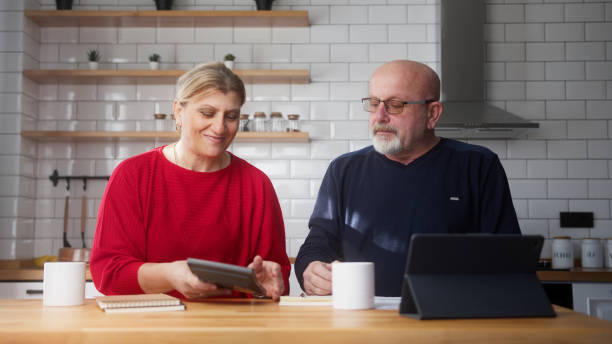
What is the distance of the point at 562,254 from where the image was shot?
3.65 metres

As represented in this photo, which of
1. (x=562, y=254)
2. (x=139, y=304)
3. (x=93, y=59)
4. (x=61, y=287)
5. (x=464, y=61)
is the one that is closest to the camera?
(x=139, y=304)

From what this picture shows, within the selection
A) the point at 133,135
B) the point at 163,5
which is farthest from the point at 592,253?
the point at 163,5

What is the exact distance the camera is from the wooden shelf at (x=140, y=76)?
3867mm

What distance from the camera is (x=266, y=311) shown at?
4.47 ft

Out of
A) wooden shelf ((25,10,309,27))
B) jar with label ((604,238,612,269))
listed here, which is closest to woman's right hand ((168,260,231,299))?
wooden shelf ((25,10,309,27))

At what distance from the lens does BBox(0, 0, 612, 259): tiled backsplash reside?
3.96m

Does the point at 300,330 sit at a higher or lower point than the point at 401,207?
lower

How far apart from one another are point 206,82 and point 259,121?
205 centimetres

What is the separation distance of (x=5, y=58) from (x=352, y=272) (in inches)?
133

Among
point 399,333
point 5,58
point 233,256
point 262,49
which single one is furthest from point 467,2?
point 399,333

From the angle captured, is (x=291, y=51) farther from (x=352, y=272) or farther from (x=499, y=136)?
(x=352, y=272)

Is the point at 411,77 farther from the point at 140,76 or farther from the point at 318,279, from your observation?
the point at 140,76

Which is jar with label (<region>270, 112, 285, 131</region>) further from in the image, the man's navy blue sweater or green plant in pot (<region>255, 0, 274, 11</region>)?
the man's navy blue sweater

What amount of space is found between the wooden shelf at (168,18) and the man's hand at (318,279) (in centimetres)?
245
